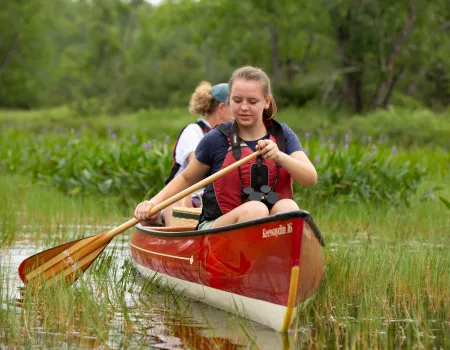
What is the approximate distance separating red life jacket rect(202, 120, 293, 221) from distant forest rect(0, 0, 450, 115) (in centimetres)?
2062

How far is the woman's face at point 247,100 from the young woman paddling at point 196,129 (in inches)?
85.4

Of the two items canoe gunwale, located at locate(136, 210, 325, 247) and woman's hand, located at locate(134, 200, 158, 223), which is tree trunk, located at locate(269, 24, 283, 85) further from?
canoe gunwale, located at locate(136, 210, 325, 247)

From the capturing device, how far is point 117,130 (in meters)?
24.0

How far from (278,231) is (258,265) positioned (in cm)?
33

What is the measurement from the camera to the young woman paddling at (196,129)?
25.1ft

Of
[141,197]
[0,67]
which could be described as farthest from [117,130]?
[0,67]

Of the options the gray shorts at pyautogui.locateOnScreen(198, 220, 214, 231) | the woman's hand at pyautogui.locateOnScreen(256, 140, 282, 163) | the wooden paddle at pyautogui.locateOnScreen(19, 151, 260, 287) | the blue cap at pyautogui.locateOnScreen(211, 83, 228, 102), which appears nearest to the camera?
the woman's hand at pyautogui.locateOnScreen(256, 140, 282, 163)

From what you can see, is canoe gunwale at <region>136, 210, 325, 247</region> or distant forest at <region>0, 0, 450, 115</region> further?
distant forest at <region>0, 0, 450, 115</region>

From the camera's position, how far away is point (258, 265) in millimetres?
4949

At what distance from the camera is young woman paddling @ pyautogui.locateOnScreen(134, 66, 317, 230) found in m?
5.32

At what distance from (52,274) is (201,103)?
7.89ft

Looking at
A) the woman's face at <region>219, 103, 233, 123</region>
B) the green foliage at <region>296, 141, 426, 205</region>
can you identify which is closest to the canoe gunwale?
the woman's face at <region>219, 103, 233, 123</region>

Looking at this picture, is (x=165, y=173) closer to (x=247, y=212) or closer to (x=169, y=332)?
(x=247, y=212)

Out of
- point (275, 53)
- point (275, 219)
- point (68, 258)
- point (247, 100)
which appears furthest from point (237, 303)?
point (275, 53)
